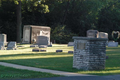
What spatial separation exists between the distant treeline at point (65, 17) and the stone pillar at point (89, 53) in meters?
29.8

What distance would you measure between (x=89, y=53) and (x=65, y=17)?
132 ft

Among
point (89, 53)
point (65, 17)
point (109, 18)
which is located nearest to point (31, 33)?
point (65, 17)

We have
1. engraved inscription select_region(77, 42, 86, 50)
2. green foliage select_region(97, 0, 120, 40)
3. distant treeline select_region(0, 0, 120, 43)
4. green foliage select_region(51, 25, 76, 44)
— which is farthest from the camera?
green foliage select_region(97, 0, 120, 40)

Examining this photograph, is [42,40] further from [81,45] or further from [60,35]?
[81,45]

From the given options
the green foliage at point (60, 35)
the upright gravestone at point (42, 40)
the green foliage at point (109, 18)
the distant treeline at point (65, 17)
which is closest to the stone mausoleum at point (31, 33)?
the upright gravestone at point (42, 40)

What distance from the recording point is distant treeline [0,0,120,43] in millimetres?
45125

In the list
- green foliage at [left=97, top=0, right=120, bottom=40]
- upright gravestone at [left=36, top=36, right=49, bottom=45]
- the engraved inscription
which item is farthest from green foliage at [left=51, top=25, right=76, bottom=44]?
the engraved inscription

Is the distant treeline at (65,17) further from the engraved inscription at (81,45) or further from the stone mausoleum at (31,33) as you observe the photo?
the engraved inscription at (81,45)

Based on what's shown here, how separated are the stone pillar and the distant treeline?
1175 inches

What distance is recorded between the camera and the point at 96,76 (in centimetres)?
993

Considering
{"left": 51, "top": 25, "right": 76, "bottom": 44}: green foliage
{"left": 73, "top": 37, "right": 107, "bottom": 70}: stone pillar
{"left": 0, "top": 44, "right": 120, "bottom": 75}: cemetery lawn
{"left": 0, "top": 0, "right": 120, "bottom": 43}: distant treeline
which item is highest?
{"left": 0, "top": 0, "right": 120, "bottom": 43}: distant treeline

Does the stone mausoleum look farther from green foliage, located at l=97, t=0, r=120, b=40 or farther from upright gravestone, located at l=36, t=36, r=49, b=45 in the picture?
green foliage, located at l=97, t=0, r=120, b=40

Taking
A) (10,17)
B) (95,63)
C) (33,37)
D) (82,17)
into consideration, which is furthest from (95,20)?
(95,63)

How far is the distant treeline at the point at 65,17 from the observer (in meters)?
45.1
